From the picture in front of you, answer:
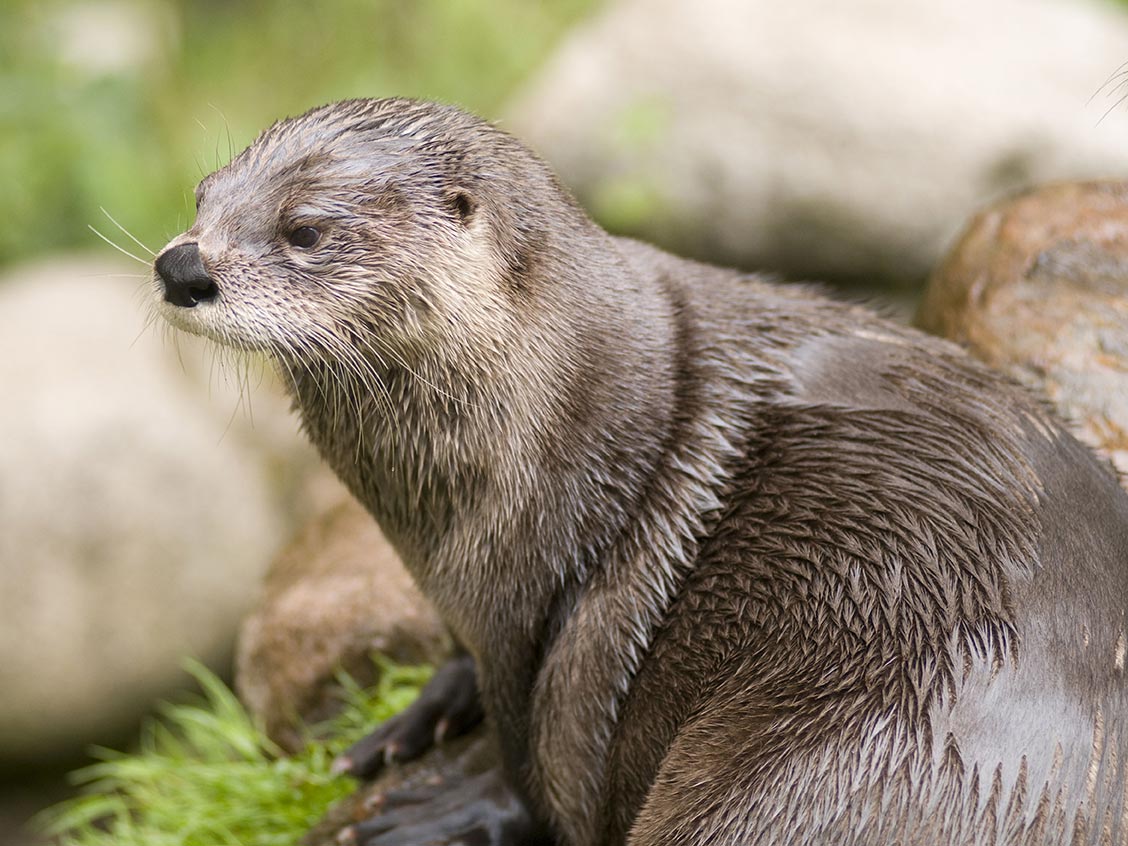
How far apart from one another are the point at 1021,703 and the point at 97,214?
5.37 m

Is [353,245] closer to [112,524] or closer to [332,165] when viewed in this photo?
[332,165]

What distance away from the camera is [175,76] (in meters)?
7.96

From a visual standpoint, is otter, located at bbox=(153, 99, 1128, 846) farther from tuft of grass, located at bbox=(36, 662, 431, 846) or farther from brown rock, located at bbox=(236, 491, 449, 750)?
brown rock, located at bbox=(236, 491, 449, 750)

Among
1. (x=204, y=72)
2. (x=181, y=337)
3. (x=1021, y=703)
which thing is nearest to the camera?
(x=1021, y=703)

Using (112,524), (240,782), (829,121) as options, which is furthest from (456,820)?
(829,121)

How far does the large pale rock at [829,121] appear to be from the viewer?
5191mm

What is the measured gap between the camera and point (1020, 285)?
3.06 metres

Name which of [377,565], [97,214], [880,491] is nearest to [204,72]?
[97,214]

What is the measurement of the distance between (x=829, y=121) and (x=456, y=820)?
365 centimetres

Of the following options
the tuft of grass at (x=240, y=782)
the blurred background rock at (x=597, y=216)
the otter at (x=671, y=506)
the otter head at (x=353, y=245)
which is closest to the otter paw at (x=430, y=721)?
the tuft of grass at (x=240, y=782)

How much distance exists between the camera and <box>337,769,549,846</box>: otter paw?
99.0 inches

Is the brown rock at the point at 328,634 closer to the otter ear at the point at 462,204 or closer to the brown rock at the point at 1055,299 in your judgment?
the otter ear at the point at 462,204

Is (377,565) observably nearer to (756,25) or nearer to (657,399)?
(657,399)

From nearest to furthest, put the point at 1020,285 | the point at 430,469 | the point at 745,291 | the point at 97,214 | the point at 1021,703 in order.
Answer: the point at 1021,703
the point at 430,469
the point at 745,291
the point at 1020,285
the point at 97,214
